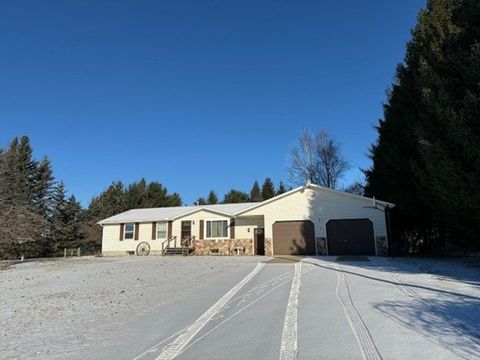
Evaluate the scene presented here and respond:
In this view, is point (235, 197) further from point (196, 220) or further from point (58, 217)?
point (196, 220)

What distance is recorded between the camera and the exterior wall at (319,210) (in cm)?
2558

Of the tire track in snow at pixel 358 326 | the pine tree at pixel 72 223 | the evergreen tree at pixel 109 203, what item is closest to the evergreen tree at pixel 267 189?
the evergreen tree at pixel 109 203

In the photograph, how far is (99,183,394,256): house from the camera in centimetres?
2569

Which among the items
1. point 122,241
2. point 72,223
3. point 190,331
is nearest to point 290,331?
point 190,331

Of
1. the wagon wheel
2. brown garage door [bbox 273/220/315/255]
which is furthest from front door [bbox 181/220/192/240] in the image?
brown garage door [bbox 273/220/315/255]

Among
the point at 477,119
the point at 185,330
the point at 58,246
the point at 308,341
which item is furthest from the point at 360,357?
the point at 58,246

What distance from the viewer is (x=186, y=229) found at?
31625 millimetres

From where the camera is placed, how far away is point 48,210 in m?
50.4

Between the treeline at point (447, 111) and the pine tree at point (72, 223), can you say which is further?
the pine tree at point (72, 223)

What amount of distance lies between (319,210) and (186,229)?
10522mm

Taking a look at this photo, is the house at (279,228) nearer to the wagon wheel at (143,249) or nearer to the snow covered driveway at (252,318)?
the wagon wheel at (143,249)

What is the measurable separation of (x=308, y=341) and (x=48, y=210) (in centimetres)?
5024

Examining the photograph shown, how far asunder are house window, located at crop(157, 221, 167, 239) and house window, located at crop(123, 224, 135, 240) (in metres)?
2.51

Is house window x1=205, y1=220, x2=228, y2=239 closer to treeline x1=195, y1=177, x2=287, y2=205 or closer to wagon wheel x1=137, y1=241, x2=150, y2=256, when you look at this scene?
wagon wheel x1=137, y1=241, x2=150, y2=256
